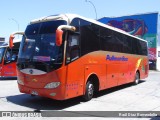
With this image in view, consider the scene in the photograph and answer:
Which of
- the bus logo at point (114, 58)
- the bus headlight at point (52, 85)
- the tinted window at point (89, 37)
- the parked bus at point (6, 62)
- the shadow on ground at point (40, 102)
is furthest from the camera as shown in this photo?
the parked bus at point (6, 62)

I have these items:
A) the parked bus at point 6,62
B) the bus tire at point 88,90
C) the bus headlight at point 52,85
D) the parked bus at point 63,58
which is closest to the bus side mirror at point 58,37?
the parked bus at point 63,58

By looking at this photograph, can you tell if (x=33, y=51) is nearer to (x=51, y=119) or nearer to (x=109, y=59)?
(x=51, y=119)

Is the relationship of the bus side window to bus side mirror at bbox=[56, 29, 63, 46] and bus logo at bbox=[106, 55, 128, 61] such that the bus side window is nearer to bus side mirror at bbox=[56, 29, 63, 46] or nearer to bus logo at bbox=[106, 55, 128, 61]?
bus side mirror at bbox=[56, 29, 63, 46]

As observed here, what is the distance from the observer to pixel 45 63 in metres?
8.79

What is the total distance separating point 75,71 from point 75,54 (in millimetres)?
595

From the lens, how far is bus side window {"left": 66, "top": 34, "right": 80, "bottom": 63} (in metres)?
8.98

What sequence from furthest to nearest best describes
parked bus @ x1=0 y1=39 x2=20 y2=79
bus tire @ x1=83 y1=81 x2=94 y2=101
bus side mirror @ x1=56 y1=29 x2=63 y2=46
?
1. parked bus @ x1=0 y1=39 x2=20 y2=79
2. bus tire @ x1=83 y1=81 x2=94 y2=101
3. bus side mirror @ x1=56 y1=29 x2=63 y2=46

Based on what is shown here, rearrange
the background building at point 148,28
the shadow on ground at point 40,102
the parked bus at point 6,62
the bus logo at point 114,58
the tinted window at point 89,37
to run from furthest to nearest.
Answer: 1. the background building at point 148,28
2. the parked bus at point 6,62
3. the bus logo at point 114,58
4. the tinted window at point 89,37
5. the shadow on ground at point 40,102

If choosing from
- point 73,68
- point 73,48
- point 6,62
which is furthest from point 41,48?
point 6,62

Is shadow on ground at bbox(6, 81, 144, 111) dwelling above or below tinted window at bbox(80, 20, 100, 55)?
below

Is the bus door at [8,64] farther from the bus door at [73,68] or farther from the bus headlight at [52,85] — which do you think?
the bus headlight at [52,85]

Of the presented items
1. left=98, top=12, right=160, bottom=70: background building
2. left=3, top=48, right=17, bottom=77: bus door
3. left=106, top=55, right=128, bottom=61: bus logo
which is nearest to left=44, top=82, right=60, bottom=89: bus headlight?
left=106, top=55, right=128, bottom=61: bus logo

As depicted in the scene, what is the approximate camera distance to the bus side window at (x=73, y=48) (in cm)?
898

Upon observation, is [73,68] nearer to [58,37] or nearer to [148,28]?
[58,37]
